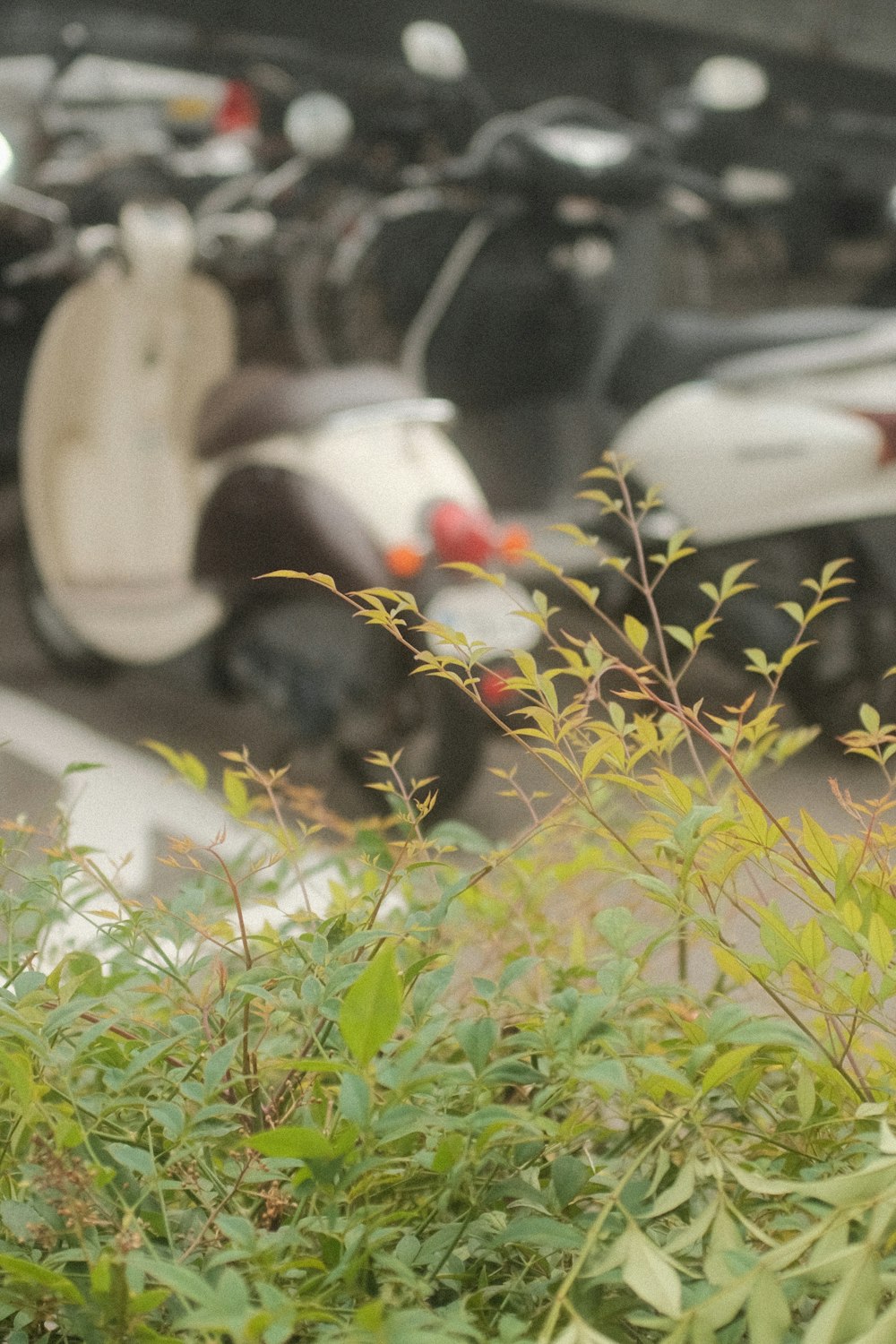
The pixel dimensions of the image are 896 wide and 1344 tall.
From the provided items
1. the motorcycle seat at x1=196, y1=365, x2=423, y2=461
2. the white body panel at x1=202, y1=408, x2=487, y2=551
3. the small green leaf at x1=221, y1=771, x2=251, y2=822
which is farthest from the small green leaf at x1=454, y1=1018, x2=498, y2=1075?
the motorcycle seat at x1=196, y1=365, x2=423, y2=461

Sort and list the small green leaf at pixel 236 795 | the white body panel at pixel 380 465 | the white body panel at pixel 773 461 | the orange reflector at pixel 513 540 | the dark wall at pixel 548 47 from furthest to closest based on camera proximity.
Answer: the dark wall at pixel 548 47 < the white body panel at pixel 773 461 < the white body panel at pixel 380 465 < the orange reflector at pixel 513 540 < the small green leaf at pixel 236 795

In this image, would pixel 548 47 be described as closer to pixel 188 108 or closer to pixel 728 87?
pixel 728 87

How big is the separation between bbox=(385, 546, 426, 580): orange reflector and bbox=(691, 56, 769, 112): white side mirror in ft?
5.96

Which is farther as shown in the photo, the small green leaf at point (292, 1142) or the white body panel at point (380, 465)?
the white body panel at point (380, 465)

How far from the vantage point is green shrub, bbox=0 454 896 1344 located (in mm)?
395

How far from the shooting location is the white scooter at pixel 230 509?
2396mm

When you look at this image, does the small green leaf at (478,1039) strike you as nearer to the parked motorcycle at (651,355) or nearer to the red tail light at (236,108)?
the parked motorcycle at (651,355)

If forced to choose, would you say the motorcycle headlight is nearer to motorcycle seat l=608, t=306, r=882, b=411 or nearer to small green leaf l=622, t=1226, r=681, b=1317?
motorcycle seat l=608, t=306, r=882, b=411

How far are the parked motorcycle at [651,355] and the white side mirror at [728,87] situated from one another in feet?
0.54

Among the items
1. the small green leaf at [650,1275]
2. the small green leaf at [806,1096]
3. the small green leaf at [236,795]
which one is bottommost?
the small green leaf at [236,795]

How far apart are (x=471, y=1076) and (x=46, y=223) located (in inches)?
129

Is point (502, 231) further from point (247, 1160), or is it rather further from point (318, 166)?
point (247, 1160)

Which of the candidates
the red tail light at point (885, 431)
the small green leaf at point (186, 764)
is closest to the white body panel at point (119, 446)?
the red tail light at point (885, 431)

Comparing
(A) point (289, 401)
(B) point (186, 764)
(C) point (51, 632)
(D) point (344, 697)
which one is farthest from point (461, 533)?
(B) point (186, 764)
